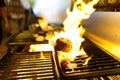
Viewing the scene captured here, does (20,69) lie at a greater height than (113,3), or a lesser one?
lesser

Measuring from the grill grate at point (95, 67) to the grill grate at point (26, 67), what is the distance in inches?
7.3

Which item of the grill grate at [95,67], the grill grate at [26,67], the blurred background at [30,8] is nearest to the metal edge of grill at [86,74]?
the grill grate at [95,67]

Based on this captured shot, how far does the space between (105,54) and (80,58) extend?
36 cm

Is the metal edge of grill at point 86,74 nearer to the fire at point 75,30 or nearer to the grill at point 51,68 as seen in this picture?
the grill at point 51,68

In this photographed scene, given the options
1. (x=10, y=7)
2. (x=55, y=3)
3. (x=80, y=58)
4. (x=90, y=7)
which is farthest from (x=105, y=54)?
(x=10, y=7)

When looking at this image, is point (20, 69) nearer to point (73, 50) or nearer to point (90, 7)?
point (73, 50)

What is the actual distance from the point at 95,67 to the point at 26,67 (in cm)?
74

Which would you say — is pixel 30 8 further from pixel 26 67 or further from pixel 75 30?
pixel 26 67

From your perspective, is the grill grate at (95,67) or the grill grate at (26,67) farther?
the grill grate at (26,67)

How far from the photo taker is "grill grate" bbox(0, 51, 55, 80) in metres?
1.63

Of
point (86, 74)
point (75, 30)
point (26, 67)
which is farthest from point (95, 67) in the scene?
point (75, 30)

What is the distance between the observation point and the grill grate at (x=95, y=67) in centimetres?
152

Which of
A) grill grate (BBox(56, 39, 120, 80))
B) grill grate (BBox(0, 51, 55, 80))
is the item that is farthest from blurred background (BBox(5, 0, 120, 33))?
grill grate (BBox(0, 51, 55, 80))

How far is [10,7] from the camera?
31.3ft
